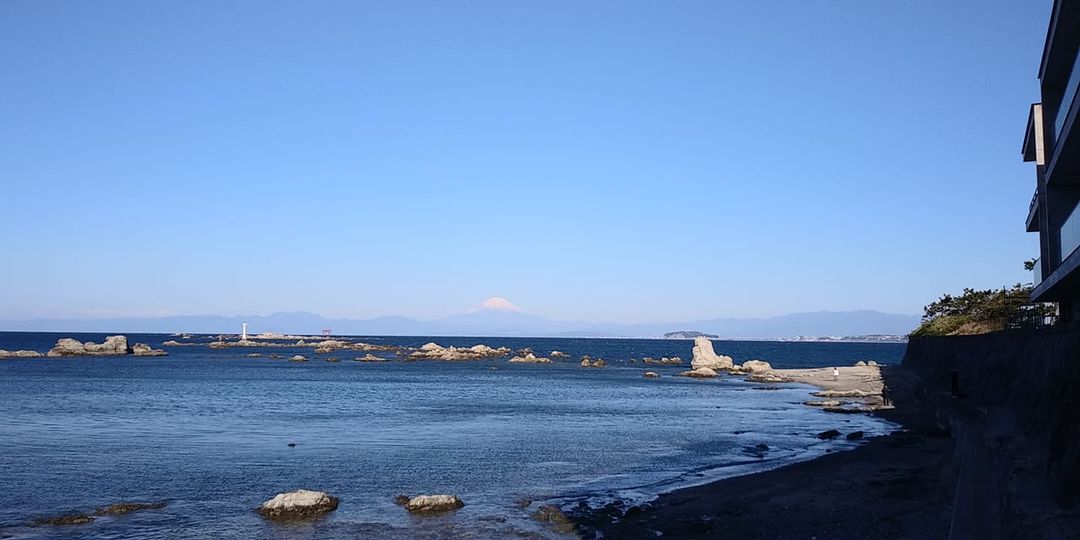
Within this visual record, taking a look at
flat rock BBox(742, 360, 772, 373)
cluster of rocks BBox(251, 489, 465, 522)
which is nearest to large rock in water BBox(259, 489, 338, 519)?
cluster of rocks BBox(251, 489, 465, 522)

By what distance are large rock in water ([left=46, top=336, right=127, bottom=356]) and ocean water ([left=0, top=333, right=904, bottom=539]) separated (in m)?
62.7

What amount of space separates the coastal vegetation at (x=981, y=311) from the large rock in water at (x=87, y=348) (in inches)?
4832

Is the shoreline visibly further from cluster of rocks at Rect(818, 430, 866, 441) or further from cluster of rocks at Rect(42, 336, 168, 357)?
cluster of rocks at Rect(42, 336, 168, 357)

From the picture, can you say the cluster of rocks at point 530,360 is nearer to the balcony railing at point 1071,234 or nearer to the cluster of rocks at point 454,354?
the cluster of rocks at point 454,354

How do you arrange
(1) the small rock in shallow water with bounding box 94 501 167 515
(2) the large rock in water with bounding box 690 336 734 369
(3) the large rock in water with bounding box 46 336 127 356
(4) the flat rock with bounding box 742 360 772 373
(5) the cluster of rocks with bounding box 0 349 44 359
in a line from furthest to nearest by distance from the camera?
(3) the large rock in water with bounding box 46 336 127 356 → (5) the cluster of rocks with bounding box 0 349 44 359 → (2) the large rock in water with bounding box 690 336 734 369 → (4) the flat rock with bounding box 742 360 772 373 → (1) the small rock in shallow water with bounding box 94 501 167 515

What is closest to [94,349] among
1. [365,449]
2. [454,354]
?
[454,354]

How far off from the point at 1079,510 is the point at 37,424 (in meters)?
46.3

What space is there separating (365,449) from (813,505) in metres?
20.3

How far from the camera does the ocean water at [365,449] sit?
22.2 meters

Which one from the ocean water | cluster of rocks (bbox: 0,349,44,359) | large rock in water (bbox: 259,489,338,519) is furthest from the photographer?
cluster of rocks (bbox: 0,349,44,359)

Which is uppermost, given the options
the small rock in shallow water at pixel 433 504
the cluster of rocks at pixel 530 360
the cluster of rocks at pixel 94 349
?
the cluster of rocks at pixel 94 349

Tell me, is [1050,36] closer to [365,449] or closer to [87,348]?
[365,449]

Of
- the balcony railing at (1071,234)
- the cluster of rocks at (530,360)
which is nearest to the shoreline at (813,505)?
the balcony railing at (1071,234)

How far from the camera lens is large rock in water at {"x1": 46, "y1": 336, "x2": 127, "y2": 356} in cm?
12950
